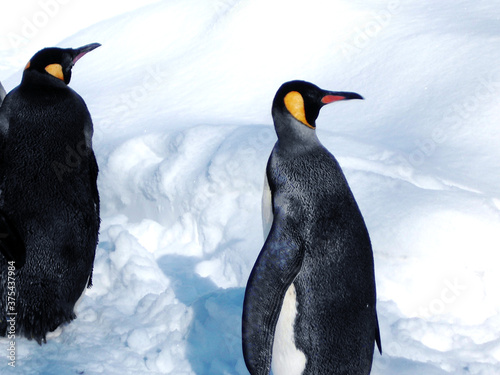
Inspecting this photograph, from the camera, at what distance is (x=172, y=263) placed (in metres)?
2.66

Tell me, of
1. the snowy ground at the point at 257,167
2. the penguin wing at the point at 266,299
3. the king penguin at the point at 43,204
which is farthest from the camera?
the snowy ground at the point at 257,167

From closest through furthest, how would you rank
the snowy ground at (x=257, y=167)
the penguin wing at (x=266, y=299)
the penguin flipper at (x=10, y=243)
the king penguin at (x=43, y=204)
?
1. the penguin wing at (x=266, y=299)
2. the penguin flipper at (x=10, y=243)
3. the king penguin at (x=43, y=204)
4. the snowy ground at (x=257, y=167)

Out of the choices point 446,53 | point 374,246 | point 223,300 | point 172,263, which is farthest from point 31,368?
point 446,53

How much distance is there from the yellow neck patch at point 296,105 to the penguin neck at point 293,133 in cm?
1

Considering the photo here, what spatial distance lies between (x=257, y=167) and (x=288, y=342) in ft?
3.81

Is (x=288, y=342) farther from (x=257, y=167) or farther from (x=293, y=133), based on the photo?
(x=257, y=167)

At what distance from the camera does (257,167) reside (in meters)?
2.74

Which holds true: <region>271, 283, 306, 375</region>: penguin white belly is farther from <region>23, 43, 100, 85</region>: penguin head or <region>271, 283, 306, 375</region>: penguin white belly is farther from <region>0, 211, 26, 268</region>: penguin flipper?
<region>23, 43, 100, 85</region>: penguin head

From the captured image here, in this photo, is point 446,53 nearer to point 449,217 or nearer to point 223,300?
point 449,217

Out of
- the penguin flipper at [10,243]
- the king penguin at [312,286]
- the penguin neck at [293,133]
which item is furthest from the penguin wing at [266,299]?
the penguin flipper at [10,243]

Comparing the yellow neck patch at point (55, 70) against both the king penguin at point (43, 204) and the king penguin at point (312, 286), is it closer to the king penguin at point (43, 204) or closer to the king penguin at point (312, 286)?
the king penguin at point (43, 204)

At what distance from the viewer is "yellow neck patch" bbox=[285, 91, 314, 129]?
178 centimetres

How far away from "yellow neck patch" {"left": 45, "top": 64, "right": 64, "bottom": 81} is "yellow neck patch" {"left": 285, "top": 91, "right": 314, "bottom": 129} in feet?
2.96

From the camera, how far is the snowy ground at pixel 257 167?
6.98 ft
